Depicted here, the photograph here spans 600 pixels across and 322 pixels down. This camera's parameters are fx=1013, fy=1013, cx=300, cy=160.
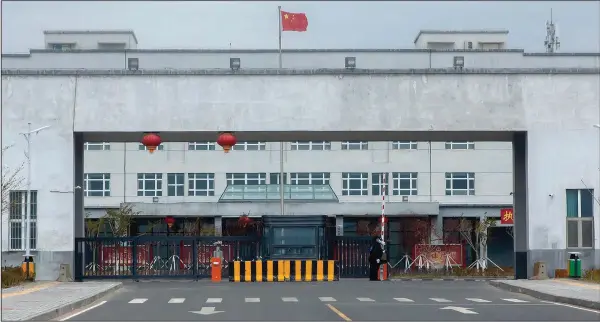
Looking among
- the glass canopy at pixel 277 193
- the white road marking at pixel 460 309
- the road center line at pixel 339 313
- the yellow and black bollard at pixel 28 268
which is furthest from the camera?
the glass canopy at pixel 277 193

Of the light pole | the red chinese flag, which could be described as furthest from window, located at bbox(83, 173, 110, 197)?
the light pole

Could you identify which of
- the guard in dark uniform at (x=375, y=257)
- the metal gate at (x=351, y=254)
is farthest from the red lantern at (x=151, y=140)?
the guard in dark uniform at (x=375, y=257)

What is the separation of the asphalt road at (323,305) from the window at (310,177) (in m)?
38.0

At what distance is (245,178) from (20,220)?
37.5 meters

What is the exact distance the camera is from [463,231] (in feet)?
213

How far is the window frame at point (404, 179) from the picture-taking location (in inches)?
2758

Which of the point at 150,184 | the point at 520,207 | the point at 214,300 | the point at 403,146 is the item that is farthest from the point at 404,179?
the point at 214,300

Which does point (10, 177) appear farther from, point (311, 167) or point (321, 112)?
point (311, 167)

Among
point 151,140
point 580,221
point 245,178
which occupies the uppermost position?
point 151,140

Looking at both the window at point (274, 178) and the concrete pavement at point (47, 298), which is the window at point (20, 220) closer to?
the concrete pavement at point (47, 298)

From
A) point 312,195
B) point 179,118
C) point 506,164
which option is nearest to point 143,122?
point 179,118

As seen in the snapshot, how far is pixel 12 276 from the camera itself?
96.4ft

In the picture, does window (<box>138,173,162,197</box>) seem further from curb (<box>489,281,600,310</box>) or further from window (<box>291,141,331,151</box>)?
curb (<box>489,281,600,310</box>)

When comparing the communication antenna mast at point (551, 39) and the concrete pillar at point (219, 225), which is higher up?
the communication antenna mast at point (551, 39)
